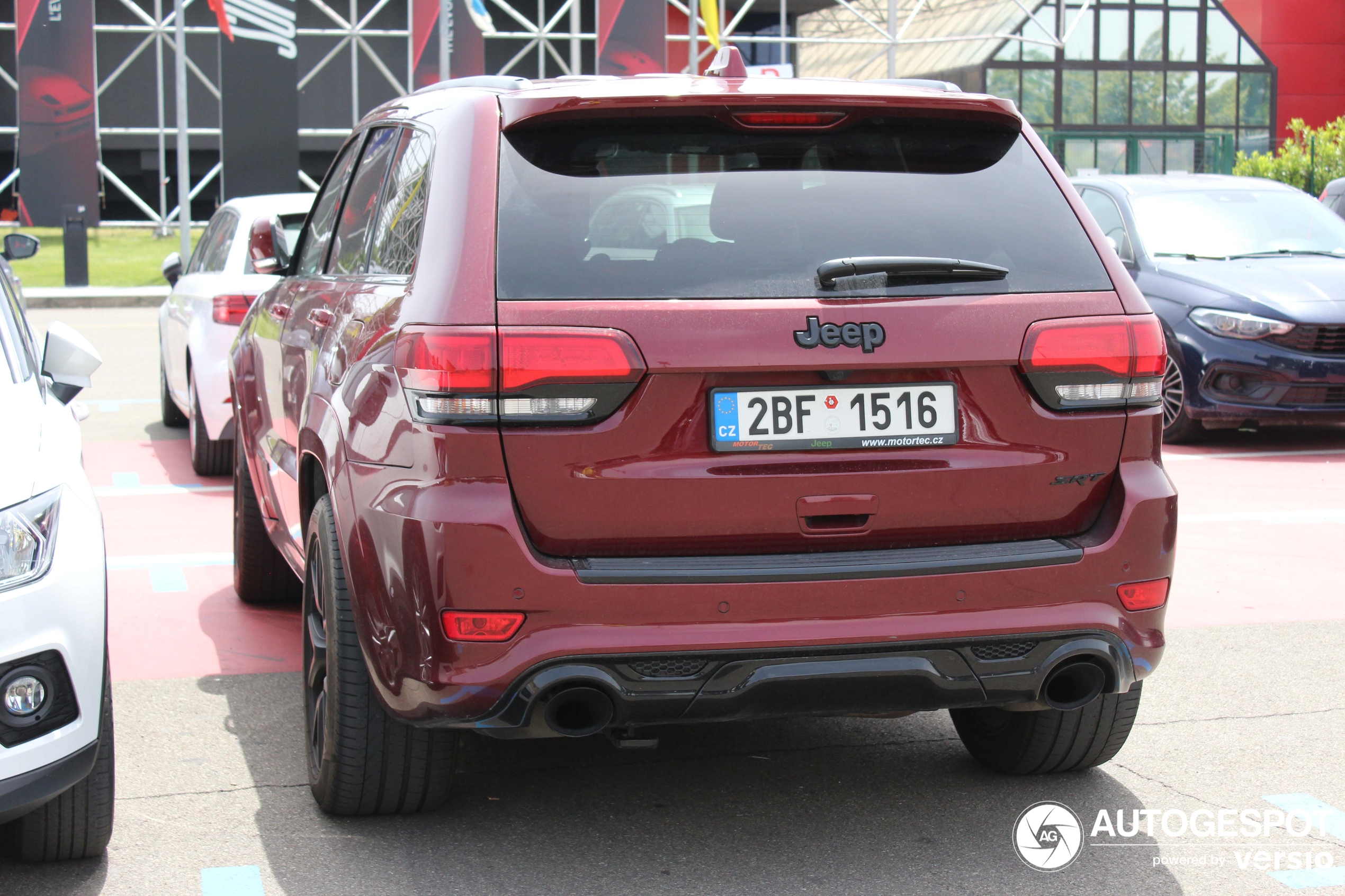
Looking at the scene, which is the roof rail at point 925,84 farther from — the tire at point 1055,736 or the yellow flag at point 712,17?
the yellow flag at point 712,17

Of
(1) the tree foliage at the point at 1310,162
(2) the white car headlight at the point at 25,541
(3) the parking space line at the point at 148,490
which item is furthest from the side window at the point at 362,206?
(1) the tree foliage at the point at 1310,162

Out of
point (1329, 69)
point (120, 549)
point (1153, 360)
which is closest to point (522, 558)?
point (1153, 360)

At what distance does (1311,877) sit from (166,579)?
469 cm

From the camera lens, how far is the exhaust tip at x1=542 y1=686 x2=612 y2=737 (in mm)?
3066

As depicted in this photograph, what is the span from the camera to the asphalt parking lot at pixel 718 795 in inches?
134

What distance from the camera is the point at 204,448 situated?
8820 millimetres

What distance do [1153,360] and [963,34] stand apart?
119ft

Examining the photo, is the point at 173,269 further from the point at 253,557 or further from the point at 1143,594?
the point at 1143,594

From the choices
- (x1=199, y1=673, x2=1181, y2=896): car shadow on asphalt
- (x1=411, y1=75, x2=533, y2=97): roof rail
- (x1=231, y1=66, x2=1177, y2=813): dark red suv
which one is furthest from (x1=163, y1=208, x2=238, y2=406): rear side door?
(x1=231, y1=66, x2=1177, y2=813): dark red suv

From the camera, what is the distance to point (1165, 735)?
14.6 ft

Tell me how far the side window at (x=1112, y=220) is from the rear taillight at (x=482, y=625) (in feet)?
27.9

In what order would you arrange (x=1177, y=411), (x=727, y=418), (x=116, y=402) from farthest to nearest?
(x=116, y=402)
(x=1177, y=411)
(x=727, y=418)

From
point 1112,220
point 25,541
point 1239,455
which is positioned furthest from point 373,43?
point 25,541

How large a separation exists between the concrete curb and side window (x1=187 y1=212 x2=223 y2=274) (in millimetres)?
13283
